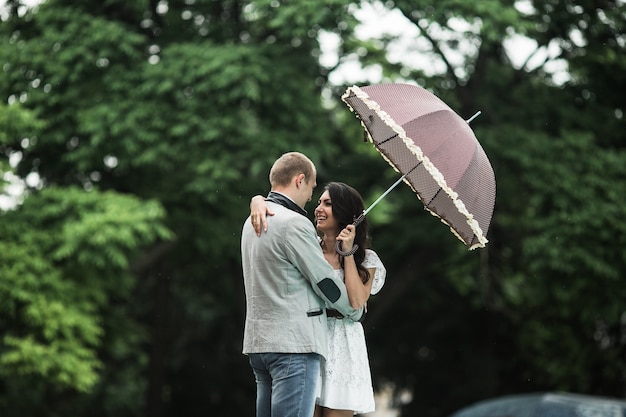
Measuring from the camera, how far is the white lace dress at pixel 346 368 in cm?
436

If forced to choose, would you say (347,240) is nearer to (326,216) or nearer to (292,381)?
(326,216)

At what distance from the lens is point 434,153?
14.9ft

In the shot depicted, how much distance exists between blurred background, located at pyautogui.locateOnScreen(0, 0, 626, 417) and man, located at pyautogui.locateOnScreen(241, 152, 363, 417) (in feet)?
26.6

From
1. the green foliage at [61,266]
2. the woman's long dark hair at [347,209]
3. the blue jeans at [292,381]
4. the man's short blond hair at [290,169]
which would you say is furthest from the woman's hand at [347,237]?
the green foliage at [61,266]

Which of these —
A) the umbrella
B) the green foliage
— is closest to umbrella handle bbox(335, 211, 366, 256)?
the green foliage

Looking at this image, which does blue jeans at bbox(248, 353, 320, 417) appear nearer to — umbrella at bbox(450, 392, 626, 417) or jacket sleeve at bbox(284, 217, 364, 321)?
jacket sleeve at bbox(284, 217, 364, 321)

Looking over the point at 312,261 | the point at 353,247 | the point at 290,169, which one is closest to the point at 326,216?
the point at 353,247

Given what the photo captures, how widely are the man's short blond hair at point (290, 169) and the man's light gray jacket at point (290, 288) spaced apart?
0.14m

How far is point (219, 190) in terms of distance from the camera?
13.2 metres

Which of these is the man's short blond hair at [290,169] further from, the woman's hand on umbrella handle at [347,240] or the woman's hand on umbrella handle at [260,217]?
the woman's hand on umbrella handle at [347,240]

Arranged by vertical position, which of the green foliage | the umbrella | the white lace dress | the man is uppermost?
the man

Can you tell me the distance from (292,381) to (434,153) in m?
1.22

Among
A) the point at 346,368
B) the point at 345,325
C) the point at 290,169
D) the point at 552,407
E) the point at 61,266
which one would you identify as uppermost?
the point at 290,169

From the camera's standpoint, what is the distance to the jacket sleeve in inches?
159
